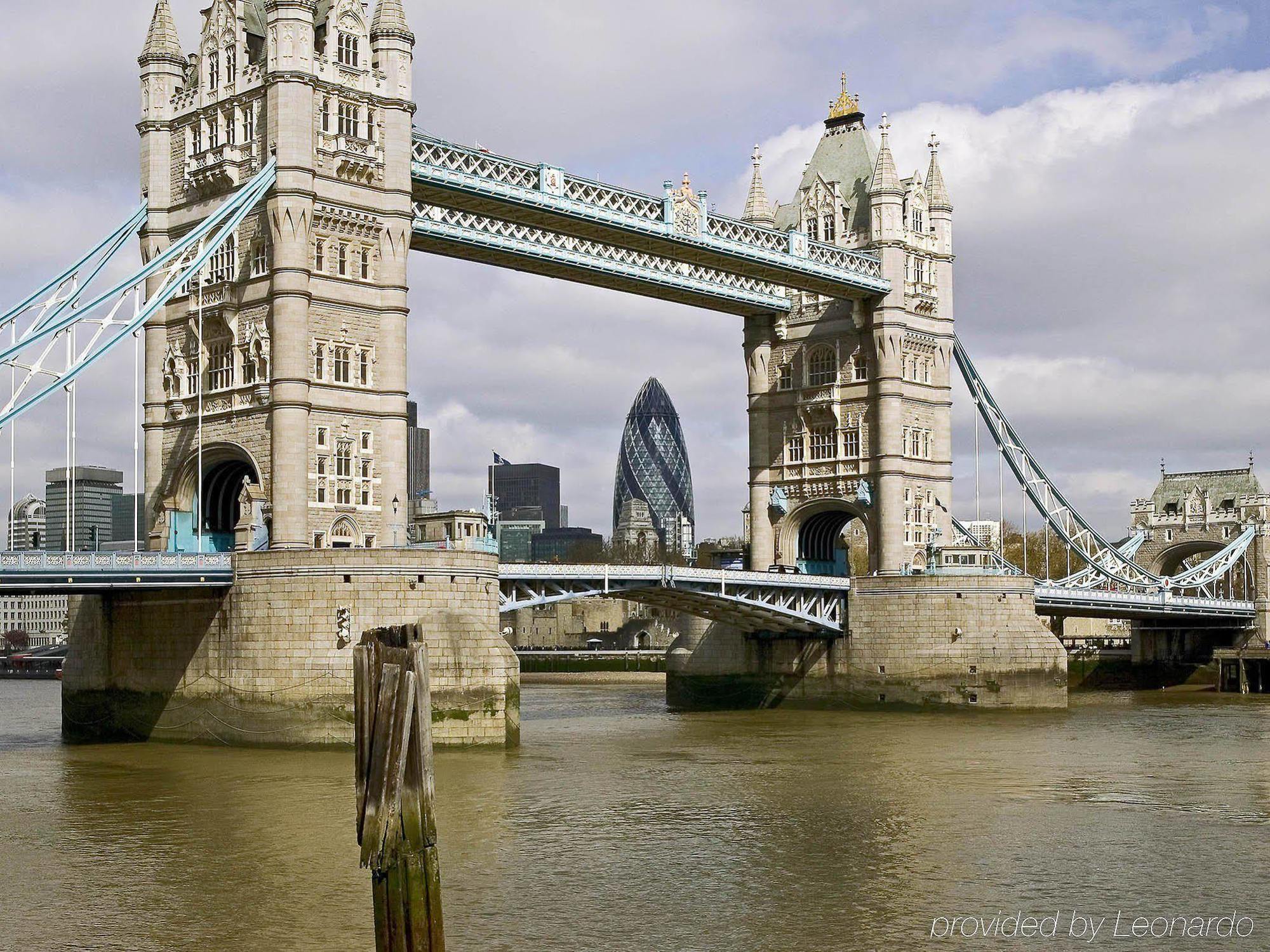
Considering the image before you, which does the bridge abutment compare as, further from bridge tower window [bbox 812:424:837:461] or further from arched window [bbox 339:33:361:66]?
Answer: arched window [bbox 339:33:361:66]

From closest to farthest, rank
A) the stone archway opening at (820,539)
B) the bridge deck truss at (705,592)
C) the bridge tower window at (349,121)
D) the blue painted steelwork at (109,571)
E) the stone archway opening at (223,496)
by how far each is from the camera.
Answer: the blue painted steelwork at (109,571) → the bridge tower window at (349,121) → the stone archway opening at (223,496) → the bridge deck truss at (705,592) → the stone archway opening at (820,539)

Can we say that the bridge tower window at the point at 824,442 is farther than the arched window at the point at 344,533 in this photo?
Yes

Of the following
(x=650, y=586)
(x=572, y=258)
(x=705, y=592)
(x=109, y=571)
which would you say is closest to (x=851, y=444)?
(x=705, y=592)

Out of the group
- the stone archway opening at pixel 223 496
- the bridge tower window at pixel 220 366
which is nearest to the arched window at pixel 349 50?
the bridge tower window at pixel 220 366

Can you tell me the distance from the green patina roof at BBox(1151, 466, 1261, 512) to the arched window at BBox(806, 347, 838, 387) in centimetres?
3367

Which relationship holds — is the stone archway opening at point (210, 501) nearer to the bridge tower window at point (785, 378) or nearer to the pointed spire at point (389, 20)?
the pointed spire at point (389, 20)

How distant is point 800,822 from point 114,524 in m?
54.8

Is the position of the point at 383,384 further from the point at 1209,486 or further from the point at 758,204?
the point at 1209,486

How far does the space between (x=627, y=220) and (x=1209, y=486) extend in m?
49.2

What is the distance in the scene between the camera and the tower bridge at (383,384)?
43000 mm

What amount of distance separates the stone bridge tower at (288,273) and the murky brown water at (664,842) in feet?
26.3

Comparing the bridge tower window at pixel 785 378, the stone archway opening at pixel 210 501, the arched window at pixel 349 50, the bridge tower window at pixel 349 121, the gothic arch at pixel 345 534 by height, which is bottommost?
the gothic arch at pixel 345 534

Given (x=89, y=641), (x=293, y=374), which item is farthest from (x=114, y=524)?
(x=293, y=374)

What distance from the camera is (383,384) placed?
156 ft
